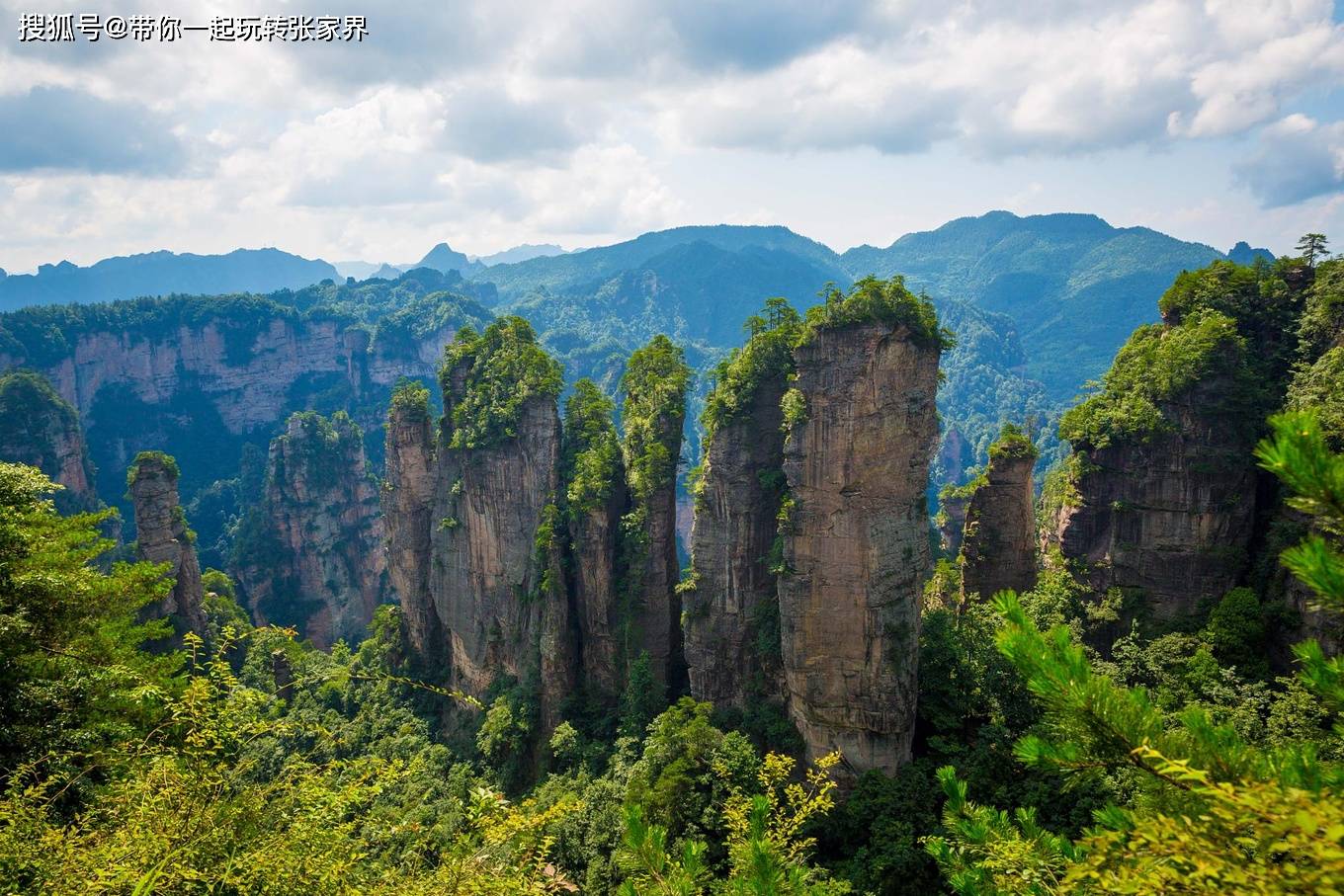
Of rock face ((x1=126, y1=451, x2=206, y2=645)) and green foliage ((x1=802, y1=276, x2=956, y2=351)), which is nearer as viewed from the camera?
green foliage ((x1=802, y1=276, x2=956, y2=351))

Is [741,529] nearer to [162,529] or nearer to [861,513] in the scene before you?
[861,513]

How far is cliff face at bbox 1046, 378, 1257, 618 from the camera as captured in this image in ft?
78.4

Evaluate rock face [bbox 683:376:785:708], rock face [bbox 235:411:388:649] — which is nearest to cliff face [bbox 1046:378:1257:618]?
rock face [bbox 683:376:785:708]

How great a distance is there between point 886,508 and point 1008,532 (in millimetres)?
9388

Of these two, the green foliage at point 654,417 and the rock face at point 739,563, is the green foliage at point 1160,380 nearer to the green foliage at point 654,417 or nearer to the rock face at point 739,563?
the rock face at point 739,563

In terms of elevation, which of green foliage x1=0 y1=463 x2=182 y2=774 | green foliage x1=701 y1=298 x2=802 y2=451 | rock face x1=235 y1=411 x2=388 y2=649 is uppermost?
green foliage x1=701 y1=298 x2=802 y2=451

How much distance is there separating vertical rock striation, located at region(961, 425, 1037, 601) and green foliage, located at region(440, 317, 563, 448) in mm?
19363

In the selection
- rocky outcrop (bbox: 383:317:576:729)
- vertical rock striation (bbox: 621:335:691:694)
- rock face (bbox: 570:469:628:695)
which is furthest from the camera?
rocky outcrop (bbox: 383:317:576:729)

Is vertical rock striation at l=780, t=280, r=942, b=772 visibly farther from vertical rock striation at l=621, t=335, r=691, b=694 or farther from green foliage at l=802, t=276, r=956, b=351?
vertical rock striation at l=621, t=335, r=691, b=694

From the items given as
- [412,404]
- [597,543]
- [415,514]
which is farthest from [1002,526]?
[415,514]

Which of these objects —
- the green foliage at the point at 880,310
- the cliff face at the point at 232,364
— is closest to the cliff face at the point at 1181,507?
the green foliage at the point at 880,310

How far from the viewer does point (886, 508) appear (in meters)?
24.2

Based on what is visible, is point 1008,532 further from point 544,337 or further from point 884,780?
point 544,337

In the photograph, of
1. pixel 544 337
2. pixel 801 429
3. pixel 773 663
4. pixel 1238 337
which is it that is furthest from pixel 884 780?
pixel 544 337
